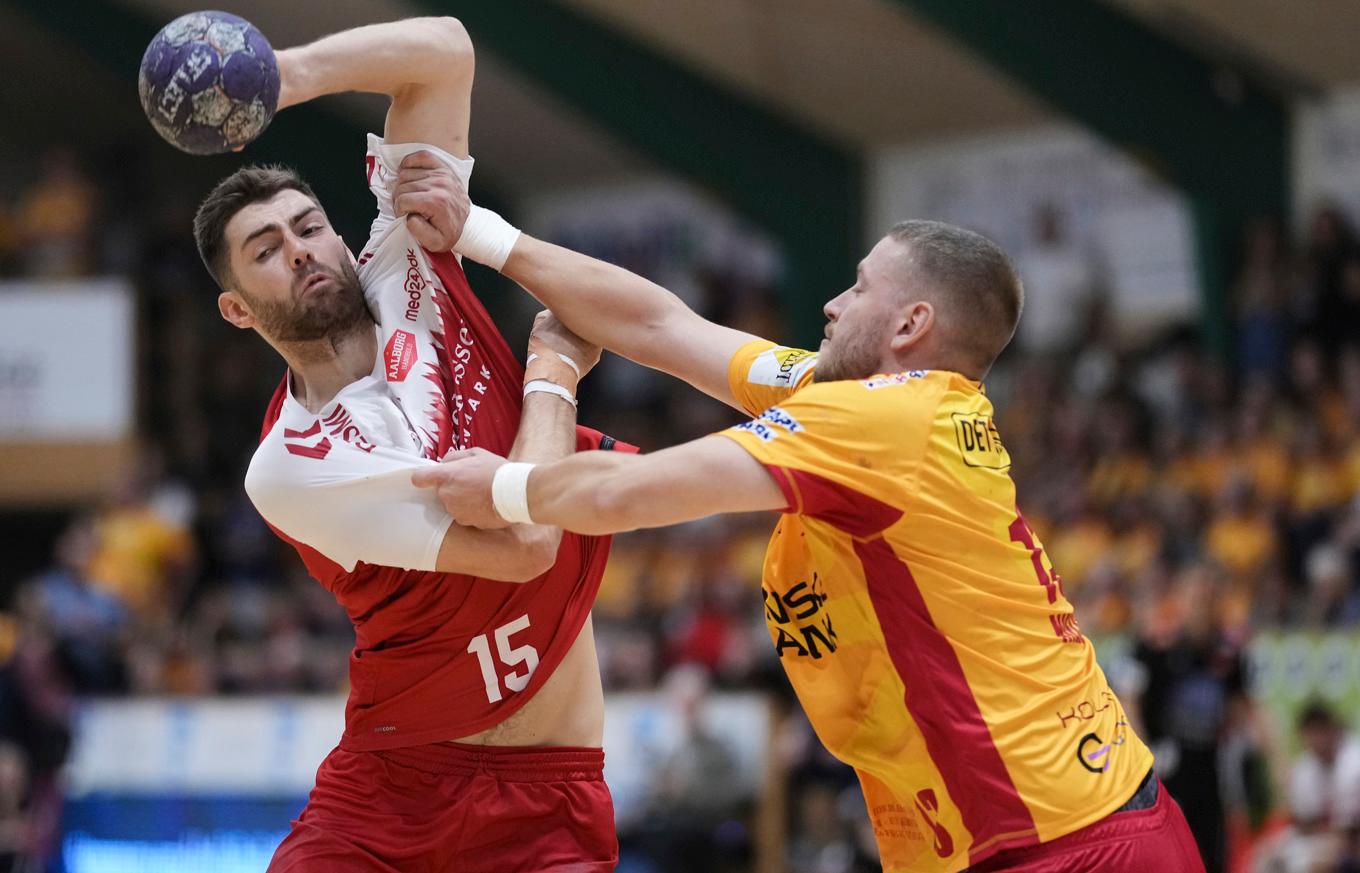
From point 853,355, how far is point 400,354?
4.54 feet

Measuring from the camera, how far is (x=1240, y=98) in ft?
56.1

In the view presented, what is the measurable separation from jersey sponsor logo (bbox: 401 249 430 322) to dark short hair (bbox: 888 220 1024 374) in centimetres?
152

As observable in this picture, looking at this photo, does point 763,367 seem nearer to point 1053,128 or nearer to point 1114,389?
point 1114,389

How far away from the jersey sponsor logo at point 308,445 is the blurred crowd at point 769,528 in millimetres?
6749

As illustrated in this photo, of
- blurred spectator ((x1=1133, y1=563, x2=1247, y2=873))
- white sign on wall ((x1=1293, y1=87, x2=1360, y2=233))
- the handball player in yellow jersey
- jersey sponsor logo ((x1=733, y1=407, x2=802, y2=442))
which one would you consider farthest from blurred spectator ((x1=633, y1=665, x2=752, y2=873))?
white sign on wall ((x1=1293, y1=87, x2=1360, y2=233))

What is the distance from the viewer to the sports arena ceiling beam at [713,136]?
18.6 m

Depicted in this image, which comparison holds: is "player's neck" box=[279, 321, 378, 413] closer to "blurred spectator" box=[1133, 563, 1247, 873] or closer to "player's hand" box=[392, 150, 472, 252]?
"player's hand" box=[392, 150, 472, 252]

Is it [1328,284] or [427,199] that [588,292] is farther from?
[1328,284]

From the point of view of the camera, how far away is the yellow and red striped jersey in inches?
165

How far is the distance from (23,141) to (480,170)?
6.75 m

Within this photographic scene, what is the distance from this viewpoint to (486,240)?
5.27 meters

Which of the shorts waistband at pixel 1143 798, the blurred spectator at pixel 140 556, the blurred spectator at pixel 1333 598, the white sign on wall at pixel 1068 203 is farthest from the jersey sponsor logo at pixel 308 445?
the white sign on wall at pixel 1068 203

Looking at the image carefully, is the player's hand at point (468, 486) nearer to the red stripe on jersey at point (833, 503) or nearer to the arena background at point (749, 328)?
the red stripe on jersey at point (833, 503)

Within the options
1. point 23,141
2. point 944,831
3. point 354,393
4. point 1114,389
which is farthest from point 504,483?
point 23,141
